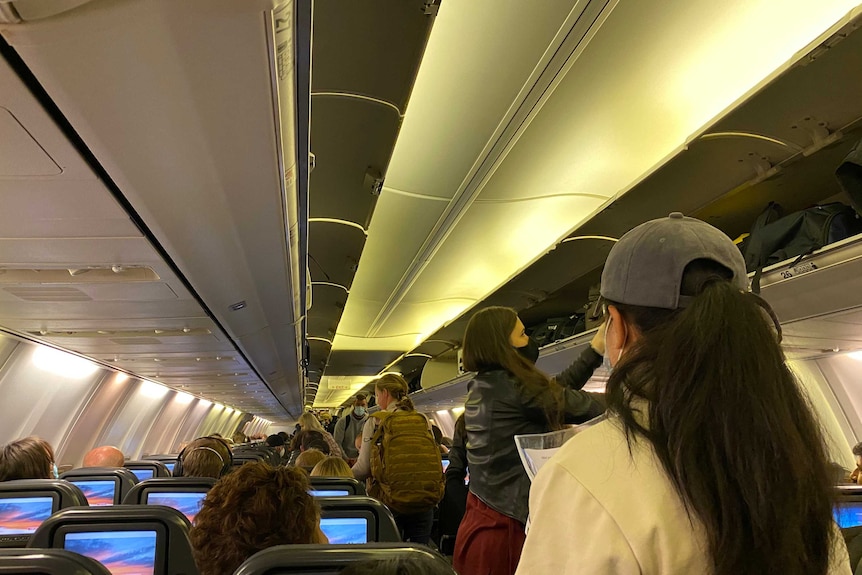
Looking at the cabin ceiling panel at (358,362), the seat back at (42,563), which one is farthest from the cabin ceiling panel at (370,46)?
the cabin ceiling panel at (358,362)

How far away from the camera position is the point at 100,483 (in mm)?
4934

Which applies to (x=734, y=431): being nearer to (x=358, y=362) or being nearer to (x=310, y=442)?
(x=310, y=442)

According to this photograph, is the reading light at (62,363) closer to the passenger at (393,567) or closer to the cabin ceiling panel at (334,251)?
the cabin ceiling panel at (334,251)

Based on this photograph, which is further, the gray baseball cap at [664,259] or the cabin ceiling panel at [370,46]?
the cabin ceiling panel at [370,46]

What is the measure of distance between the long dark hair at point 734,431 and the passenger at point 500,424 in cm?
153

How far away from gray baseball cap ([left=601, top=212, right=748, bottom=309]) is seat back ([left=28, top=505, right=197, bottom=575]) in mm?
2344

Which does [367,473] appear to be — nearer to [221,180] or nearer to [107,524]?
[107,524]

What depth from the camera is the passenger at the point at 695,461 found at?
2.89 ft

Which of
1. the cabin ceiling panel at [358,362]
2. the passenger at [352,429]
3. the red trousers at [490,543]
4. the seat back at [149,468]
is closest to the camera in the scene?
the red trousers at [490,543]

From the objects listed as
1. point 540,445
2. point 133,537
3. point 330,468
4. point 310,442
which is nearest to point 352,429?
point 310,442

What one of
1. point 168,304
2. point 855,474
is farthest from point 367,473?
point 855,474

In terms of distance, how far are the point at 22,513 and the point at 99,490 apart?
152 cm

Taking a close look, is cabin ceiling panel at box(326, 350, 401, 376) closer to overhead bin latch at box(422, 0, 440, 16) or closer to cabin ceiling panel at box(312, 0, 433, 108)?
cabin ceiling panel at box(312, 0, 433, 108)

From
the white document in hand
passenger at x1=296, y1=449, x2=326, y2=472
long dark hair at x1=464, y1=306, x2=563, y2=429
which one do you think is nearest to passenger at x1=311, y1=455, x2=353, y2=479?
passenger at x1=296, y1=449, x2=326, y2=472
